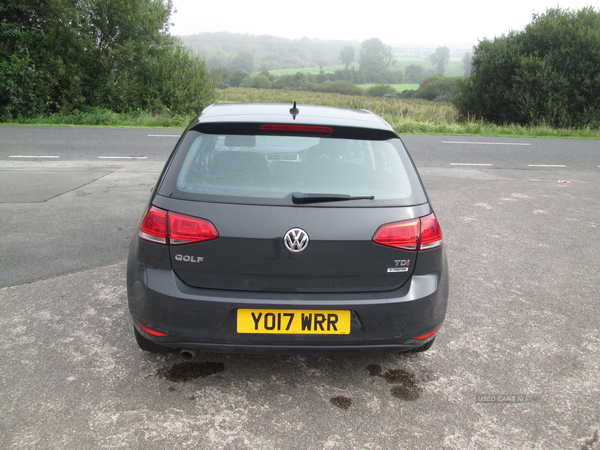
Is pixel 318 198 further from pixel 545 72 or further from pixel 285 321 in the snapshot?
pixel 545 72

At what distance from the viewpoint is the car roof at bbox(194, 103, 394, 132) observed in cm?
288

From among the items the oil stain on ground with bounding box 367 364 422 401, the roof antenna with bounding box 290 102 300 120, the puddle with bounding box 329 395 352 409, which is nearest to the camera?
the puddle with bounding box 329 395 352 409

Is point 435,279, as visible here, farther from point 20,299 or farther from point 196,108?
point 196,108

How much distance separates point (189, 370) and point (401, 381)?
1.29 meters

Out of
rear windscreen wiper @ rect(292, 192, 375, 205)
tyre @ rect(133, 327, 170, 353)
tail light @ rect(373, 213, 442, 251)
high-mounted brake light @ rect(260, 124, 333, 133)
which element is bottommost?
tyre @ rect(133, 327, 170, 353)

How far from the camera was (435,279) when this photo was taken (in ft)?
9.04

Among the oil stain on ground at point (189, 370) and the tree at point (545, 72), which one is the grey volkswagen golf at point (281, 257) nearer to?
the oil stain on ground at point (189, 370)

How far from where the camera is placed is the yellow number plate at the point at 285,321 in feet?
8.29

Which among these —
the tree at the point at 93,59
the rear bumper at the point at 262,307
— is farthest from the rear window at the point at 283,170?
the tree at the point at 93,59

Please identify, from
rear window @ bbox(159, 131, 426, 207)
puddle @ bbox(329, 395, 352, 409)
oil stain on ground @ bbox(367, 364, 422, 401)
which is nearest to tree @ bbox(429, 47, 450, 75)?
rear window @ bbox(159, 131, 426, 207)

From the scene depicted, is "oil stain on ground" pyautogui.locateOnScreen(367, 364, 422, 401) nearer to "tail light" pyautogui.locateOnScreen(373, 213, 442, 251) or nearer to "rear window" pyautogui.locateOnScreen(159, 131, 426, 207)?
"tail light" pyautogui.locateOnScreen(373, 213, 442, 251)

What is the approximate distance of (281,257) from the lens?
8.22ft

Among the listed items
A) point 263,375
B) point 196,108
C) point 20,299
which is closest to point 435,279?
point 263,375

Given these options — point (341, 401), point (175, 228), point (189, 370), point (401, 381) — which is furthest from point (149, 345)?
point (401, 381)
